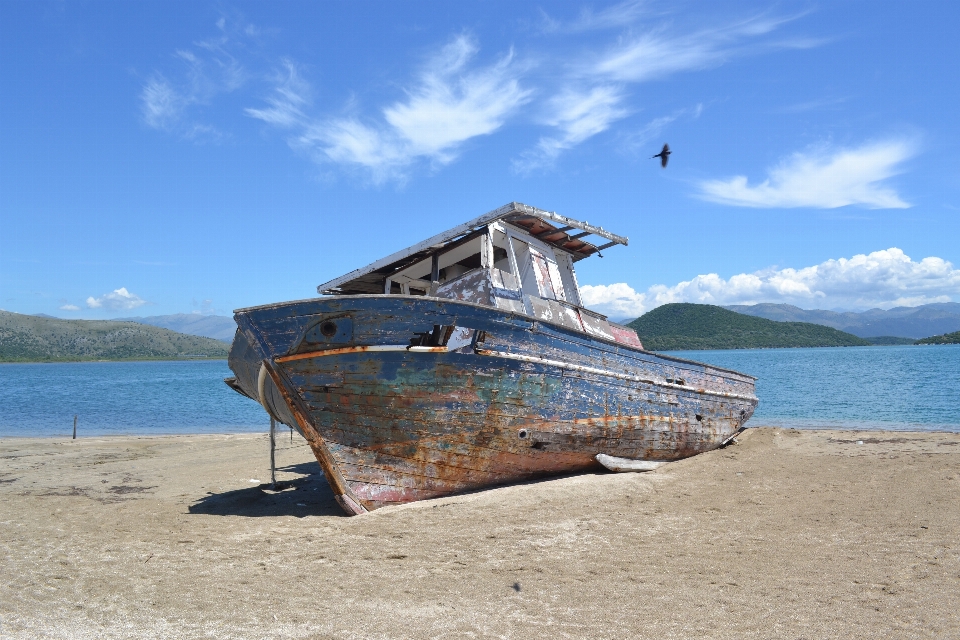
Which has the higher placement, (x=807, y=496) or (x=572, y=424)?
(x=572, y=424)

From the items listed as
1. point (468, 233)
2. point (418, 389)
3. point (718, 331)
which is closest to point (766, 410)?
point (468, 233)

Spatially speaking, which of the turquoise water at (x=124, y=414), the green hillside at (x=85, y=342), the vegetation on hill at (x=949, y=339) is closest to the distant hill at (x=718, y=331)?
the vegetation on hill at (x=949, y=339)

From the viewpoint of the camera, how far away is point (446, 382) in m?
6.82

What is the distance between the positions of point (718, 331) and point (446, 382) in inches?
5514

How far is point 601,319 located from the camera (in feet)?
34.3

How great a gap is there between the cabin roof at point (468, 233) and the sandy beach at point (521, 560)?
11.0 ft

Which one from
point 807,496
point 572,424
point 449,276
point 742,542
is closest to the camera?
point 742,542

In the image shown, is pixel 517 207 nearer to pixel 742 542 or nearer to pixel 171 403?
pixel 742 542

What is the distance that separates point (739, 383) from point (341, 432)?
27.9 ft

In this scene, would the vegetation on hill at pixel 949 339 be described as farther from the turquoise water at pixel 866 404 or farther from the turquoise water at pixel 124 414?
the turquoise water at pixel 124 414

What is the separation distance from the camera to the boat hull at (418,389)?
6.59 m

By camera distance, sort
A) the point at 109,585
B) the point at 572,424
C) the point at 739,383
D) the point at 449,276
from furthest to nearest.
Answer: the point at 739,383 < the point at 449,276 < the point at 572,424 < the point at 109,585

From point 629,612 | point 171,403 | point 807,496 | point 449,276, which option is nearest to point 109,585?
point 629,612

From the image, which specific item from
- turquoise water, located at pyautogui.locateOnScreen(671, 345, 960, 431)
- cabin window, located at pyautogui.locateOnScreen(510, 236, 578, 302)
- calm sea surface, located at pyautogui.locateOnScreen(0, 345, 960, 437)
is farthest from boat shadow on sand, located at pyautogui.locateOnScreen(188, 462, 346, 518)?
turquoise water, located at pyautogui.locateOnScreen(671, 345, 960, 431)
